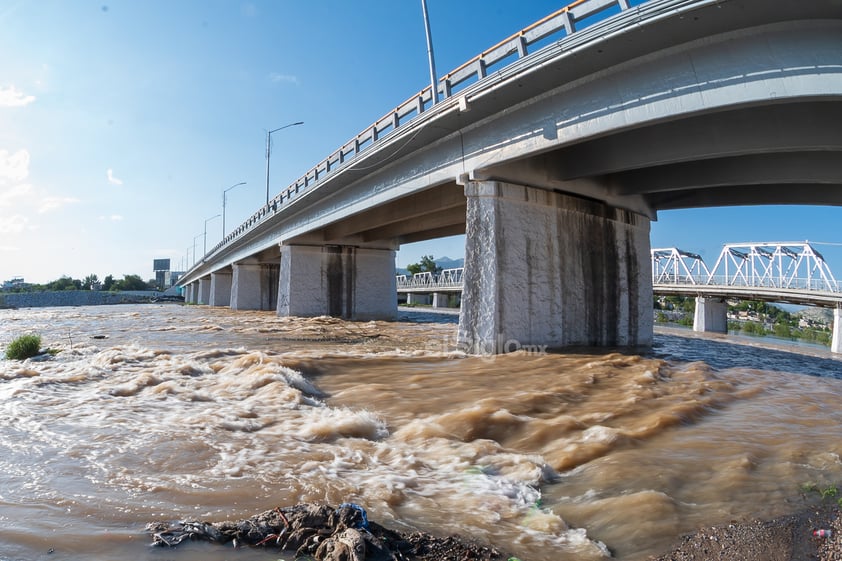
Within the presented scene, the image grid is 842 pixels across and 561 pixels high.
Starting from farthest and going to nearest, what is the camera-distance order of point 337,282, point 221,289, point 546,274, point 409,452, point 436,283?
point 436,283 < point 221,289 < point 337,282 < point 546,274 < point 409,452

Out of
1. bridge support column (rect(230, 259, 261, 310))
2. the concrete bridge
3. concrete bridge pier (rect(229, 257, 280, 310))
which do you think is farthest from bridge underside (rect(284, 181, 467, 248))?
concrete bridge pier (rect(229, 257, 280, 310))

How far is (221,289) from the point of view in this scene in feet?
251

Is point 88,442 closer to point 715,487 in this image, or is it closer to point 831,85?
point 715,487

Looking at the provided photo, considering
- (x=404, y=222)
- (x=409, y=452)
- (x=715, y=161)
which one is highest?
(x=404, y=222)

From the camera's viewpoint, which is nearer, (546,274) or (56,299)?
(546,274)

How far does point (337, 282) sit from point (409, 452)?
111 ft

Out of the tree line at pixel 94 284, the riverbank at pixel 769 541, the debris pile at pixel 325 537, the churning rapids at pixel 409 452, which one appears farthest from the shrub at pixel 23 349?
the tree line at pixel 94 284

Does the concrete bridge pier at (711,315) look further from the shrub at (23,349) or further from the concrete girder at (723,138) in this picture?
Answer: the shrub at (23,349)

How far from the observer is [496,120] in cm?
1700

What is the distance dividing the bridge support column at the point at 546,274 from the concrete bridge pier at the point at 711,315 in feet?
151

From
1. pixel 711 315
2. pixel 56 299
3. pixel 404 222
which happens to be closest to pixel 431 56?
pixel 404 222

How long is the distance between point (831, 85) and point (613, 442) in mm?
8992

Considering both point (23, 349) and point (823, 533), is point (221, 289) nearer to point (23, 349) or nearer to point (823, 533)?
point (23, 349)

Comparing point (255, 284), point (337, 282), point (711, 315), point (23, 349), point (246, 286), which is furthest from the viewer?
point (711, 315)
